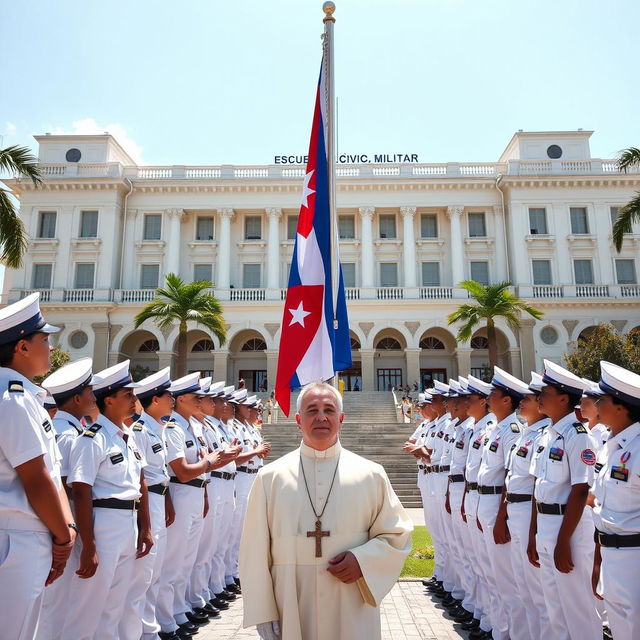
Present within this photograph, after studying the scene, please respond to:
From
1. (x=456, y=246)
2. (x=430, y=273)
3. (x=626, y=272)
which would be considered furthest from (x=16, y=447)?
(x=626, y=272)

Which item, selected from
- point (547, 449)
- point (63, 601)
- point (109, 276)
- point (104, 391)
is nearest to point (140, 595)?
point (63, 601)

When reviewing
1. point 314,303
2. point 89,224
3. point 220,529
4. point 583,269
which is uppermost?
point 89,224

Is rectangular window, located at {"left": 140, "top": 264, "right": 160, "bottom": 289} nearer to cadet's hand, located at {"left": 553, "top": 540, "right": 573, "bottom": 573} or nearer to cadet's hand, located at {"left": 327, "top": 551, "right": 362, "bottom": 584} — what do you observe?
cadet's hand, located at {"left": 553, "top": 540, "right": 573, "bottom": 573}

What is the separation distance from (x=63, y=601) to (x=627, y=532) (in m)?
4.04

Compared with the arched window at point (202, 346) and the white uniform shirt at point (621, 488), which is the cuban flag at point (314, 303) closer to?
the white uniform shirt at point (621, 488)

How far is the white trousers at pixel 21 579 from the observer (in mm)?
3031

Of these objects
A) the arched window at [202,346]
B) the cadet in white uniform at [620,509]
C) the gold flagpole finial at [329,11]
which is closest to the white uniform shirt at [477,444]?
the cadet in white uniform at [620,509]

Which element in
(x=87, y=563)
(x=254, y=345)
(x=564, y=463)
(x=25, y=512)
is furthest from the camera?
(x=254, y=345)

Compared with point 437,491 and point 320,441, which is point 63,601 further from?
point 437,491

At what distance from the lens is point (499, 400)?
627 centimetres

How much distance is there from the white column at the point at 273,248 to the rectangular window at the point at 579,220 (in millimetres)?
18788

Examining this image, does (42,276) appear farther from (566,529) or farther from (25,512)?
(566,529)

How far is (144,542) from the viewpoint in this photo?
4.85m

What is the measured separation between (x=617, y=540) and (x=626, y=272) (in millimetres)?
37439
